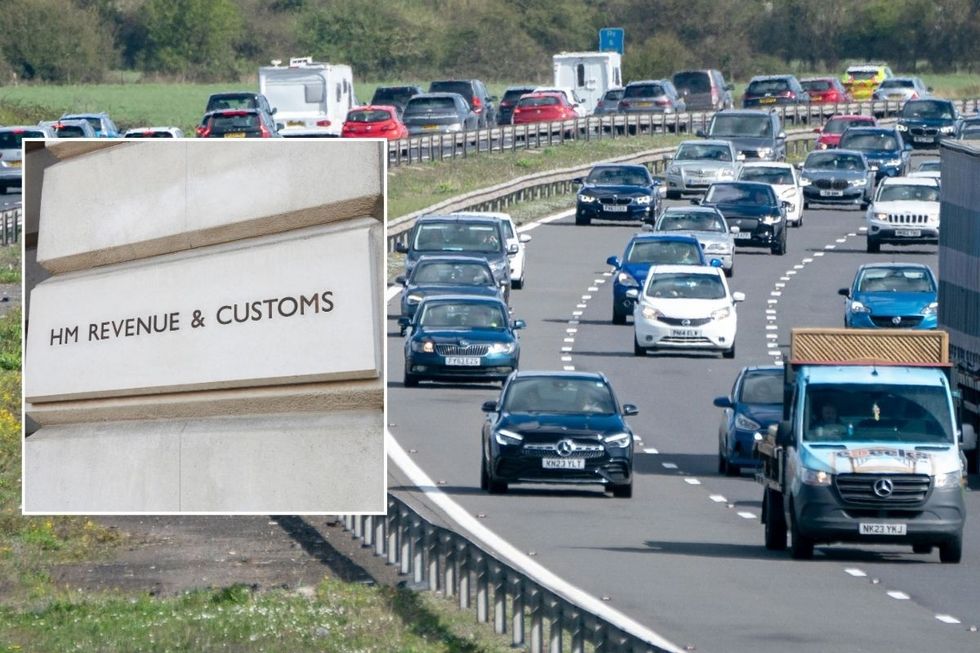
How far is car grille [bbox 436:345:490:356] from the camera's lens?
34438 mm

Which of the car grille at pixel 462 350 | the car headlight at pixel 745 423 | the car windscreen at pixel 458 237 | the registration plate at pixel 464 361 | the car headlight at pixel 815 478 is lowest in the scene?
the registration plate at pixel 464 361

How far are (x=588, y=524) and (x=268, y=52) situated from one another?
116m

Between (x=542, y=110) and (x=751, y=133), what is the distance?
12.0 meters

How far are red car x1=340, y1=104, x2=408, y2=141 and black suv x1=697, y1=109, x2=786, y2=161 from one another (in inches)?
354

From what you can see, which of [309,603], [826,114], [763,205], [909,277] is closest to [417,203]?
[763,205]

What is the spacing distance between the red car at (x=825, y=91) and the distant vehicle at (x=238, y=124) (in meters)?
34.0

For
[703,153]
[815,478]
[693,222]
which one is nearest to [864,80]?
[703,153]

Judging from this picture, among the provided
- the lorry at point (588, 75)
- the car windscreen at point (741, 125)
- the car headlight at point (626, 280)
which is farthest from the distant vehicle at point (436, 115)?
the car headlight at point (626, 280)

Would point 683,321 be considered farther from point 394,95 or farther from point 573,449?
point 394,95

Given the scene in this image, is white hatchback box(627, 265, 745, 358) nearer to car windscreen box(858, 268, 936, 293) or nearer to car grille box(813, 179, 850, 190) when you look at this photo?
car windscreen box(858, 268, 936, 293)

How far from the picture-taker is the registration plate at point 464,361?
34.5 meters

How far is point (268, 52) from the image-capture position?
136625 mm

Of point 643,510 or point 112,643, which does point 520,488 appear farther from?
point 112,643

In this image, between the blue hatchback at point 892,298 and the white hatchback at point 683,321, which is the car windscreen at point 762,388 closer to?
the white hatchback at point 683,321
